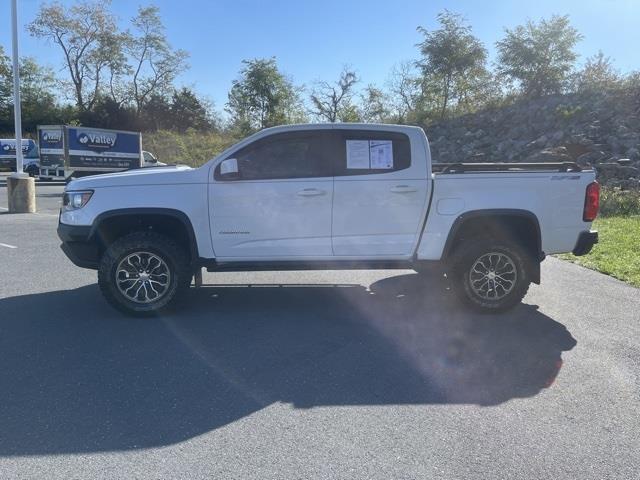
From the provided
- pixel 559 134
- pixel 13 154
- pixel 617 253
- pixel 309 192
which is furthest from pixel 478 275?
pixel 13 154

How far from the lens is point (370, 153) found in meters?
5.79

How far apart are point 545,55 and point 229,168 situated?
32.2m

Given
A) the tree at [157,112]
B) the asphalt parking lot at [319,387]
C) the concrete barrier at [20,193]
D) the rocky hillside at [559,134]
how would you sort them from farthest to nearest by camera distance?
the tree at [157,112]
the rocky hillside at [559,134]
the concrete barrier at [20,193]
the asphalt parking lot at [319,387]

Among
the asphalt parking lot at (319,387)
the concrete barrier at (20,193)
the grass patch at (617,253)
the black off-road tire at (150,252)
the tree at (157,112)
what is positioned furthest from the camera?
the tree at (157,112)

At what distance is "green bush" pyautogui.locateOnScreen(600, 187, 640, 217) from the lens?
46.3 ft

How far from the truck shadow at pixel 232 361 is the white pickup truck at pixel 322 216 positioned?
0.52 metres

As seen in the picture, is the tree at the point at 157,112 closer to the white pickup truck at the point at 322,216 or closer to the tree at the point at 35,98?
the tree at the point at 35,98

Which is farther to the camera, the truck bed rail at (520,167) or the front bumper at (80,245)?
the truck bed rail at (520,167)

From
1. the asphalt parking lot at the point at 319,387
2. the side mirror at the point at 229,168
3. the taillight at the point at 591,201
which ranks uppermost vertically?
the side mirror at the point at 229,168

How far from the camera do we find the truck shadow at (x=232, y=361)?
3518 mm

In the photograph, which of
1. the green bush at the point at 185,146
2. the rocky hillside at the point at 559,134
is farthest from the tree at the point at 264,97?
the rocky hillside at the point at 559,134

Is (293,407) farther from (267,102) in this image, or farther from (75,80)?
(75,80)

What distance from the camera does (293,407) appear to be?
3713mm

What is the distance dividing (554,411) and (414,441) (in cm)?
111
